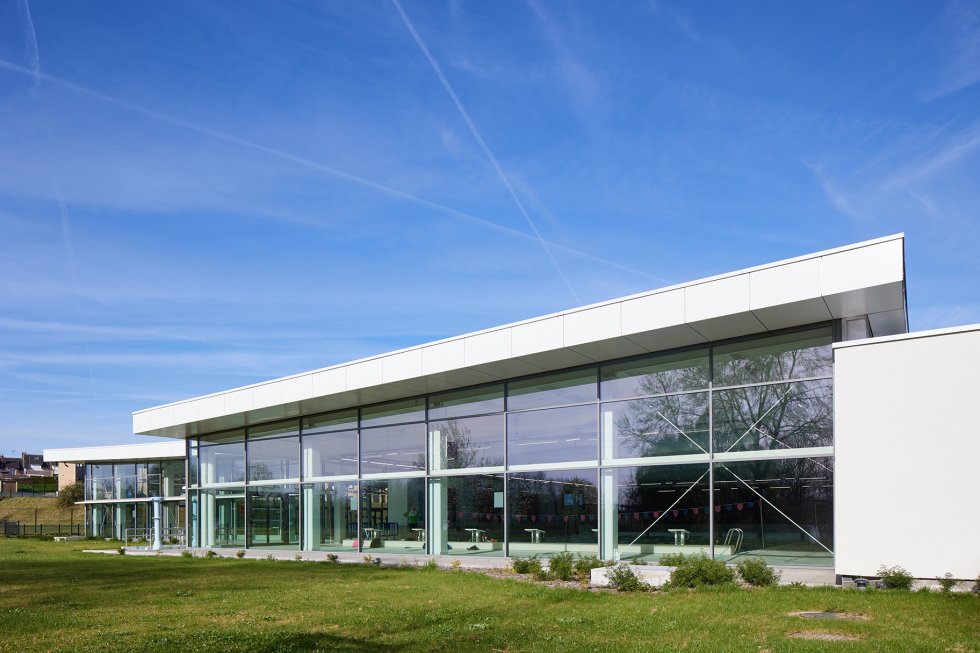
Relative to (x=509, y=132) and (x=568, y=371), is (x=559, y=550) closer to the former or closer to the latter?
(x=568, y=371)

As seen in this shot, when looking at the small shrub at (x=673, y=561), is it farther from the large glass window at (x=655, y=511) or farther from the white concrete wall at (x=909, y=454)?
the white concrete wall at (x=909, y=454)

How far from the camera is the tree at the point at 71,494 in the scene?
66.7 metres

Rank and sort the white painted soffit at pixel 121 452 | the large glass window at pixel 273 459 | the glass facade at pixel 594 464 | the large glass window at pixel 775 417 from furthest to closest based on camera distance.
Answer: the white painted soffit at pixel 121 452, the large glass window at pixel 273 459, the glass facade at pixel 594 464, the large glass window at pixel 775 417

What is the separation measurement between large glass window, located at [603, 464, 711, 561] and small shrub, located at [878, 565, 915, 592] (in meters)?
4.51

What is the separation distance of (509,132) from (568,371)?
6.85m

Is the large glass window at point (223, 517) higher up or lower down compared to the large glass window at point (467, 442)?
lower down

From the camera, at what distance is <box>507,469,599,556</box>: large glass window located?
67.9 feet

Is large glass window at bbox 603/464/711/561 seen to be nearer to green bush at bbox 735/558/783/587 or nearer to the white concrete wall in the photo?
green bush at bbox 735/558/783/587

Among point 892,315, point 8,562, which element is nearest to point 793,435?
point 892,315

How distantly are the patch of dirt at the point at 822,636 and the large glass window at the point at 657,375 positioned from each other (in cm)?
882

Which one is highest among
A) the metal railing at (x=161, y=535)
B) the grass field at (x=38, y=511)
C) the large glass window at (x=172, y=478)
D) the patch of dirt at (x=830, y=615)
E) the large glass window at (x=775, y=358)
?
the large glass window at (x=775, y=358)

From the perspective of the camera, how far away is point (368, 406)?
91.3ft

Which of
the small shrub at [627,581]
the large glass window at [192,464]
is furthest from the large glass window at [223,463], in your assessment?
the small shrub at [627,581]

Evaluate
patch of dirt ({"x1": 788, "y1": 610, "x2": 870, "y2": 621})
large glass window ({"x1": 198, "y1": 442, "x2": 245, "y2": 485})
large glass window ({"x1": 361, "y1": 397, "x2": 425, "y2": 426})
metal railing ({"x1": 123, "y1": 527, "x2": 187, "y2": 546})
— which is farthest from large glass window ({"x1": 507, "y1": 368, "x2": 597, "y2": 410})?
metal railing ({"x1": 123, "y1": 527, "x2": 187, "y2": 546})
